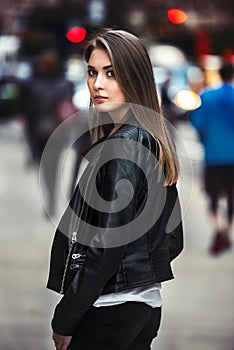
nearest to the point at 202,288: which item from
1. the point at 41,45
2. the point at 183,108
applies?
the point at 183,108

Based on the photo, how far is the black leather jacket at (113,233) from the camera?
3.23 meters

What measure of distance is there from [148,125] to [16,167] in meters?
14.1

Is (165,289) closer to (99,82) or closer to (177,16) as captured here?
(99,82)

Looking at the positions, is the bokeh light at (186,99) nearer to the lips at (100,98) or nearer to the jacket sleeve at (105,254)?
the lips at (100,98)

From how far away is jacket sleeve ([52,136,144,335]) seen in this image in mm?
3223

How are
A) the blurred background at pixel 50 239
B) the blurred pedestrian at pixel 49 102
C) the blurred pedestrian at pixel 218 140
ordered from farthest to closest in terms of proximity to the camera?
the blurred pedestrian at pixel 49 102 < the blurred pedestrian at pixel 218 140 < the blurred background at pixel 50 239

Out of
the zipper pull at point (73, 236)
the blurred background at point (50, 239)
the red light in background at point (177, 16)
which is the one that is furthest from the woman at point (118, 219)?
the red light in background at point (177, 16)

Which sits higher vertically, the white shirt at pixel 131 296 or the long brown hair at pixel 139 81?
the long brown hair at pixel 139 81

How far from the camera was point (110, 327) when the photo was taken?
3359mm

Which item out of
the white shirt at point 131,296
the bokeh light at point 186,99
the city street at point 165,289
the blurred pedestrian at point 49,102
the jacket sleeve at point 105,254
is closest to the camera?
the jacket sleeve at point 105,254

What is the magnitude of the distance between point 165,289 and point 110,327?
463cm

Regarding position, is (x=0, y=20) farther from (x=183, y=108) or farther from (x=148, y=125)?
(x=148, y=125)

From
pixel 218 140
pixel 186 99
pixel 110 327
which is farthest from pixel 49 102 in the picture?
pixel 186 99

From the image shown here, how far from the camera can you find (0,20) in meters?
34.4
